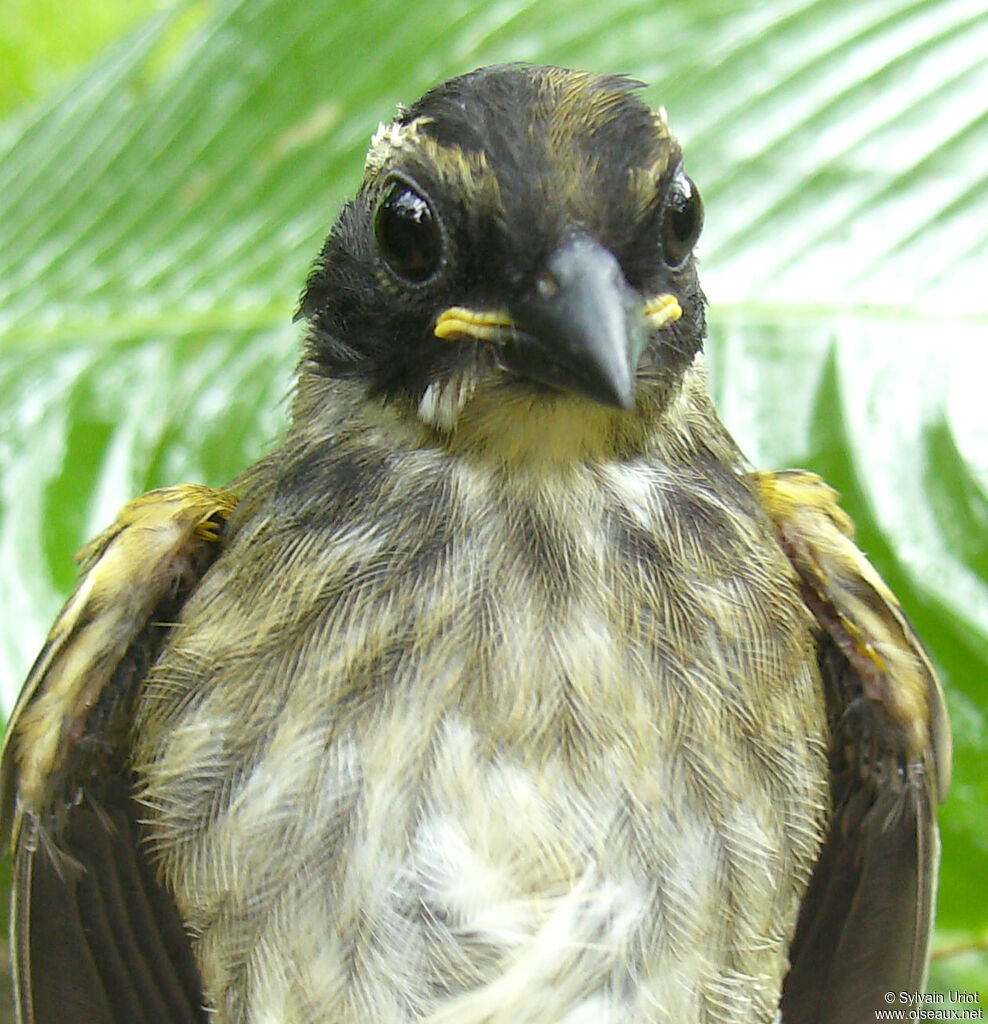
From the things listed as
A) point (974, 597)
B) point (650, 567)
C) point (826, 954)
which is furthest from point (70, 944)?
point (974, 597)

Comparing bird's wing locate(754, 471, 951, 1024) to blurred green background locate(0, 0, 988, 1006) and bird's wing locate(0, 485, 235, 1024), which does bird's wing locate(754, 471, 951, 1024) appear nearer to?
blurred green background locate(0, 0, 988, 1006)

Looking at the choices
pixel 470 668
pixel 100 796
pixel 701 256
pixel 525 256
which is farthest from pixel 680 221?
pixel 100 796

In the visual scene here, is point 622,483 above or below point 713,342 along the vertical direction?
above

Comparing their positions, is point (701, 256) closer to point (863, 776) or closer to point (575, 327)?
point (863, 776)

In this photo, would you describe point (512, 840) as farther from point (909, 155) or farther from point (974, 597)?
point (909, 155)

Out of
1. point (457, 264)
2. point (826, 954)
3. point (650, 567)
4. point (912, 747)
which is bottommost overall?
point (826, 954)

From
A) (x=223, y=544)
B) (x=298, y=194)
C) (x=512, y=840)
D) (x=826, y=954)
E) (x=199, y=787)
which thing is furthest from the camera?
(x=298, y=194)

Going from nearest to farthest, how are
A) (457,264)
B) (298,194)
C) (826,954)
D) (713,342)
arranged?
1. (457,264)
2. (826,954)
3. (713,342)
4. (298,194)

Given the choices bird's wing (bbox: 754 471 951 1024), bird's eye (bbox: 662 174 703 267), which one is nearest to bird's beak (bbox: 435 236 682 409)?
bird's eye (bbox: 662 174 703 267)
